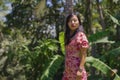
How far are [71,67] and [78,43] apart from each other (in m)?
0.37

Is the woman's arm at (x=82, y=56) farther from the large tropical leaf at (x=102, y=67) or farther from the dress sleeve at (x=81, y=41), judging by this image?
the large tropical leaf at (x=102, y=67)

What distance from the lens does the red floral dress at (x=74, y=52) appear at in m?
5.19

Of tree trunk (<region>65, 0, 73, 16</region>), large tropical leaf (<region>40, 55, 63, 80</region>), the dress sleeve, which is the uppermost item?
the dress sleeve

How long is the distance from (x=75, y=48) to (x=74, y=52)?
67 mm

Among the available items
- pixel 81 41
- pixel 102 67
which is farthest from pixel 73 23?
pixel 102 67

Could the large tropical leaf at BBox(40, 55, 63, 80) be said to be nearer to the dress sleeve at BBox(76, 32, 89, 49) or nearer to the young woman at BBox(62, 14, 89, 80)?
the young woman at BBox(62, 14, 89, 80)

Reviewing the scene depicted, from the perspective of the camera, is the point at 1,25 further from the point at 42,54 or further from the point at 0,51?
the point at 42,54

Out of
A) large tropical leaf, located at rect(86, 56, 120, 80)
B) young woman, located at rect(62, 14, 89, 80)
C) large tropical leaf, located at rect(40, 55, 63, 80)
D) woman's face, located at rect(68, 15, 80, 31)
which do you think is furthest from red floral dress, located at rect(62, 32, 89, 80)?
large tropical leaf, located at rect(40, 55, 63, 80)

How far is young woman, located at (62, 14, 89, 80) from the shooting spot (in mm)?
5145

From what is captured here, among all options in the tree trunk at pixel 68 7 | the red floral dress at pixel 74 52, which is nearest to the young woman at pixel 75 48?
the red floral dress at pixel 74 52

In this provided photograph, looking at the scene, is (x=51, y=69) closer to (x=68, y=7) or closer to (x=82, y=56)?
(x=68, y=7)

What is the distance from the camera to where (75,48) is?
5246mm

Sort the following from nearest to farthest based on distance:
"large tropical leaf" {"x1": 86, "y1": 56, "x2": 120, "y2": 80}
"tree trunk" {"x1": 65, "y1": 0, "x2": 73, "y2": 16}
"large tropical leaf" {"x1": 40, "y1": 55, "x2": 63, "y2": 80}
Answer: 1. "large tropical leaf" {"x1": 86, "y1": 56, "x2": 120, "y2": 80}
2. "large tropical leaf" {"x1": 40, "y1": 55, "x2": 63, "y2": 80}
3. "tree trunk" {"x1": 65, "y1": 0, "x2": 73, "y2": 16}

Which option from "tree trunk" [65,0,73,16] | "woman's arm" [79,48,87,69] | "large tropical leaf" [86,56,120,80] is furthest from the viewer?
"tree trunk" [65,0,73,16]
